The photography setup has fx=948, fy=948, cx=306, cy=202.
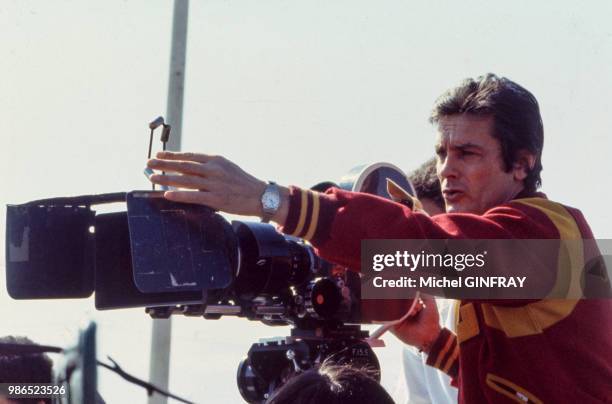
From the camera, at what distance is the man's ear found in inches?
100

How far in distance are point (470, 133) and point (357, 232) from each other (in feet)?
2.12

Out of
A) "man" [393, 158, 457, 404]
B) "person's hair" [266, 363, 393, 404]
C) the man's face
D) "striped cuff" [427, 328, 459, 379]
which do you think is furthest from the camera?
"man" [393, 158, 457, 404]

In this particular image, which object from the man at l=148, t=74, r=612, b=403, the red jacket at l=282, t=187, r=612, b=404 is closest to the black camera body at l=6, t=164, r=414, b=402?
the man at l=148, t=74, r=612, b=403

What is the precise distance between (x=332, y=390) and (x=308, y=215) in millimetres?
552

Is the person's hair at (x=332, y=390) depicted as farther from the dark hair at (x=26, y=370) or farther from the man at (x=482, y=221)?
the dark hair at (x=26, y=370)

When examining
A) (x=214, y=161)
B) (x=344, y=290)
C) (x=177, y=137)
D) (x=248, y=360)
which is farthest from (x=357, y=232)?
(x=177, y=137)

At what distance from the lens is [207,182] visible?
191cm

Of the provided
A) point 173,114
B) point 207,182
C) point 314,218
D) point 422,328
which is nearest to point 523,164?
point 422,328

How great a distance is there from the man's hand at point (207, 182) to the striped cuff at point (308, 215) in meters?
0.09

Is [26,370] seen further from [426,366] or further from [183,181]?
[426,366]

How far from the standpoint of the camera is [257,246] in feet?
7.54

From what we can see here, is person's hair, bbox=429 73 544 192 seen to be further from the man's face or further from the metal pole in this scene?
the metal pole

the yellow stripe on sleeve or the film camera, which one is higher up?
the yellow stripe on sleeve

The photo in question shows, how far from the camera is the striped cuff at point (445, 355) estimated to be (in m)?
2.86
